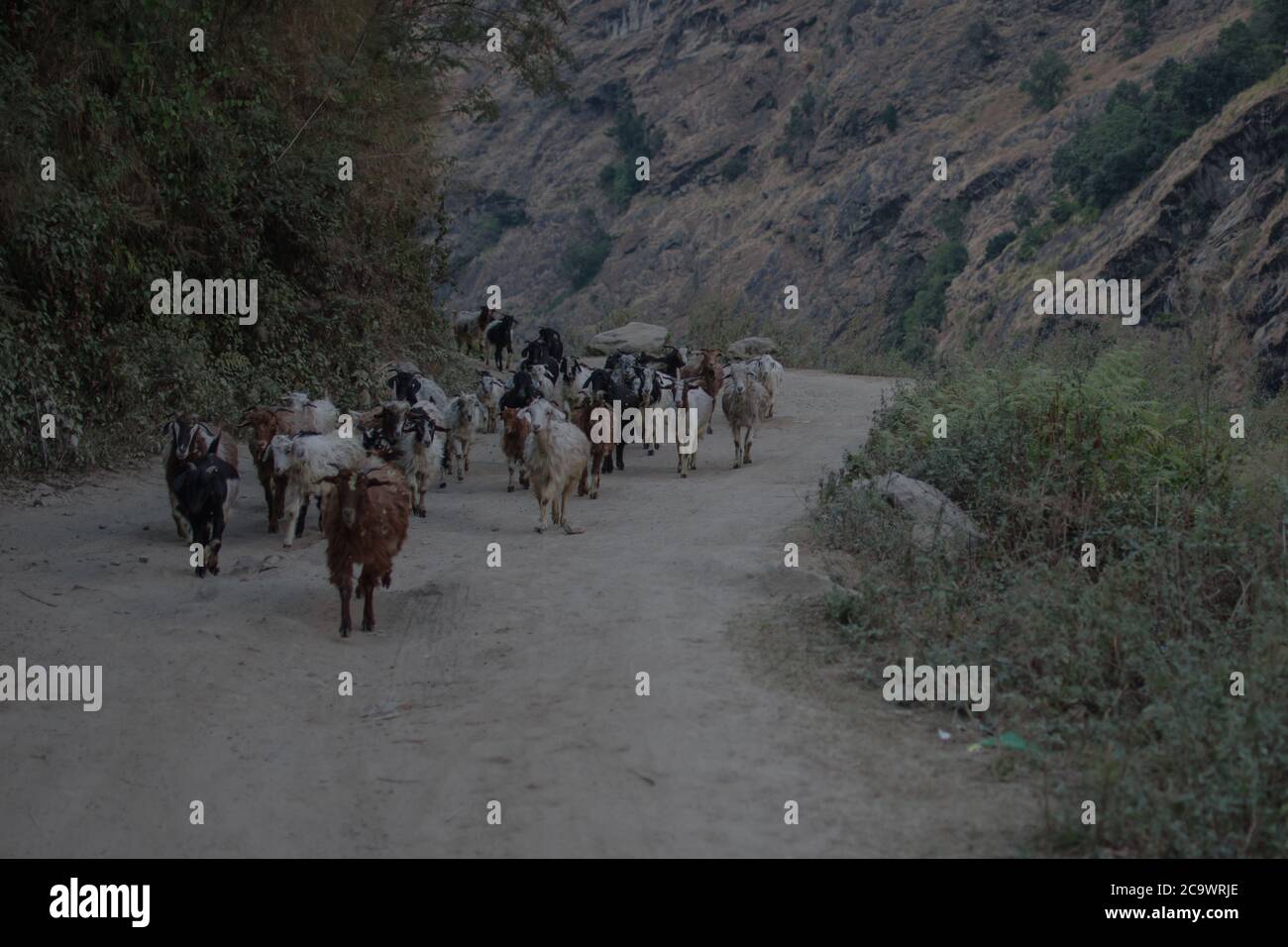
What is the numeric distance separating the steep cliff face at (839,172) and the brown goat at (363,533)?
914 inches

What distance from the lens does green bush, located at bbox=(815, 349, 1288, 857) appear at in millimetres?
5719

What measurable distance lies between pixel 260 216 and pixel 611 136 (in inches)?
2577

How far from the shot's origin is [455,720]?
7414 mm

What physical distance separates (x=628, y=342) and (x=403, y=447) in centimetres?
1487

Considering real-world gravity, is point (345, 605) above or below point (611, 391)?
below

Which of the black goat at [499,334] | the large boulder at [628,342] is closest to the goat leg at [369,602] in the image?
the black goat at [499,334]

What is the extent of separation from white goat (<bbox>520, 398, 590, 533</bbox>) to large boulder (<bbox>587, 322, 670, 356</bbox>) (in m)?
14.1

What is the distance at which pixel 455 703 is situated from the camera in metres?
7.74

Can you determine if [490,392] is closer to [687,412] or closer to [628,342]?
[687,412]

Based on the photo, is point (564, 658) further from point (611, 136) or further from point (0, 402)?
point (611, 136)

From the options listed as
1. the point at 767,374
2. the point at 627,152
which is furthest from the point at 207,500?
the point at 627,152

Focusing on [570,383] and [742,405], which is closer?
[742,405]

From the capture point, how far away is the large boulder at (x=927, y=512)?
10.1m

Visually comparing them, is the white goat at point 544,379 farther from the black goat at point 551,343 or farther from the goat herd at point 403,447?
the black goat at point 551,343
